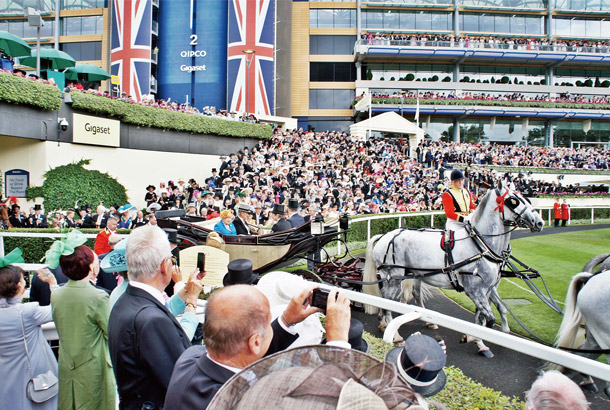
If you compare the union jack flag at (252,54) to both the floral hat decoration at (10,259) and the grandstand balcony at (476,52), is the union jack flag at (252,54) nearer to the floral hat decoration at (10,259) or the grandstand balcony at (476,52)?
the grandstand balcony at (476,52)

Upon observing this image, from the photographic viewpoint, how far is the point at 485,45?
147 ft

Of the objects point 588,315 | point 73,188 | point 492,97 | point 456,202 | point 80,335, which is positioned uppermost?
point 492,97

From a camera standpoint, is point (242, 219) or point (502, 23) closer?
point (242, 219)

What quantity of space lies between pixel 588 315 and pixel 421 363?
3843 mm

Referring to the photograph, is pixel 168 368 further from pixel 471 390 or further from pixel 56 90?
pixel 56 90

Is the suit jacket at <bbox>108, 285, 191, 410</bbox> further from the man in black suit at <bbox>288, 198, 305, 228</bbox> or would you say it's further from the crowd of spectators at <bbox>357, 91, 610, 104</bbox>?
the crowd of spectators at <bbox>357, 91, 610, 104</bbox>

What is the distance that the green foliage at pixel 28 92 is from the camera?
15.0 m

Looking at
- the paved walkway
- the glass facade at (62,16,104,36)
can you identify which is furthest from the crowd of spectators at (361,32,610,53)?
the paved walkway

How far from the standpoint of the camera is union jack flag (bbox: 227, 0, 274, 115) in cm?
3541

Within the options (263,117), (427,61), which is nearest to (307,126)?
(263,117)

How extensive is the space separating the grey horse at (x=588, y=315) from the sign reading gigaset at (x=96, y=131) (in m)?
18.9

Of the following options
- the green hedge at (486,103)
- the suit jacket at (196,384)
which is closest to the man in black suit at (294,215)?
the suit jacket at (196,384)

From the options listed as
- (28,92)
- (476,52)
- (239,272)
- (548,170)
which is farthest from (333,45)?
(239,272)

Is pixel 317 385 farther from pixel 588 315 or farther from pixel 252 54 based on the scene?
pixel 252 54
